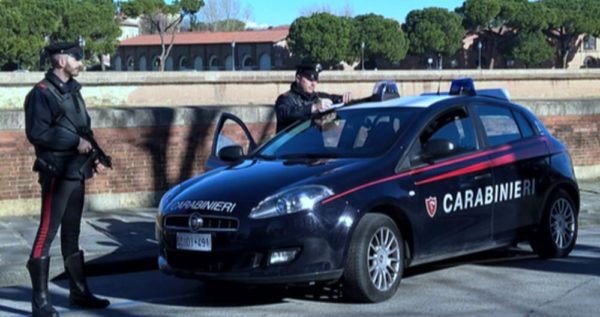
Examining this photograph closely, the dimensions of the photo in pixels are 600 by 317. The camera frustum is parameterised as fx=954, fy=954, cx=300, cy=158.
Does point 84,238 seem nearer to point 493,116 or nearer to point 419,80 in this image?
point 493,116

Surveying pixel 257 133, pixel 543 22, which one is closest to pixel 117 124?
pixel 257 133

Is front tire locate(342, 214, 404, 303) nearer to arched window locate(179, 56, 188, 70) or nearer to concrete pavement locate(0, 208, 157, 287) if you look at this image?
concrete pavement locate(0, 208, 157, 287)

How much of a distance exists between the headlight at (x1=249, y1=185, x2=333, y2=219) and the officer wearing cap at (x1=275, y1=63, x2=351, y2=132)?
247 cm

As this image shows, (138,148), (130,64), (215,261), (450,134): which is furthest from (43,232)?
(130,64)

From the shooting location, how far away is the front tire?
22.3 feet

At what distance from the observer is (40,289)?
6609mm

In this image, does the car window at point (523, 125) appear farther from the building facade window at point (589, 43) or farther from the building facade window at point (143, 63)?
the building facade window at point (143, 63)

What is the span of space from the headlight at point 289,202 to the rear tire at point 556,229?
2.85 m

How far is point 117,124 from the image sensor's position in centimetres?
1238

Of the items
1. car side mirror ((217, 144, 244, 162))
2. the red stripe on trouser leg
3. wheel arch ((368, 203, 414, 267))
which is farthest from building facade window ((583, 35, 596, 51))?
the red stripe on trouser leg

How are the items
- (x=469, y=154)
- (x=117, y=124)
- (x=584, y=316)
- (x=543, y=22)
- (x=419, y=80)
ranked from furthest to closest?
1. (x=543, y=22)
2. (x=419, y=80)
3. (x=117, y=124)
4. (x=469, y=154)
5. (x=584, y=316)

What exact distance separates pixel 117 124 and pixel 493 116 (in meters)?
5.61

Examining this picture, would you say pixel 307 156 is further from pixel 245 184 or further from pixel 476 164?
pixel 476 164

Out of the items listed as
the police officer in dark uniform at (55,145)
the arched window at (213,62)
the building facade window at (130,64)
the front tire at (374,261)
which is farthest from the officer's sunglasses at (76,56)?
the building facade window at (130,64)
